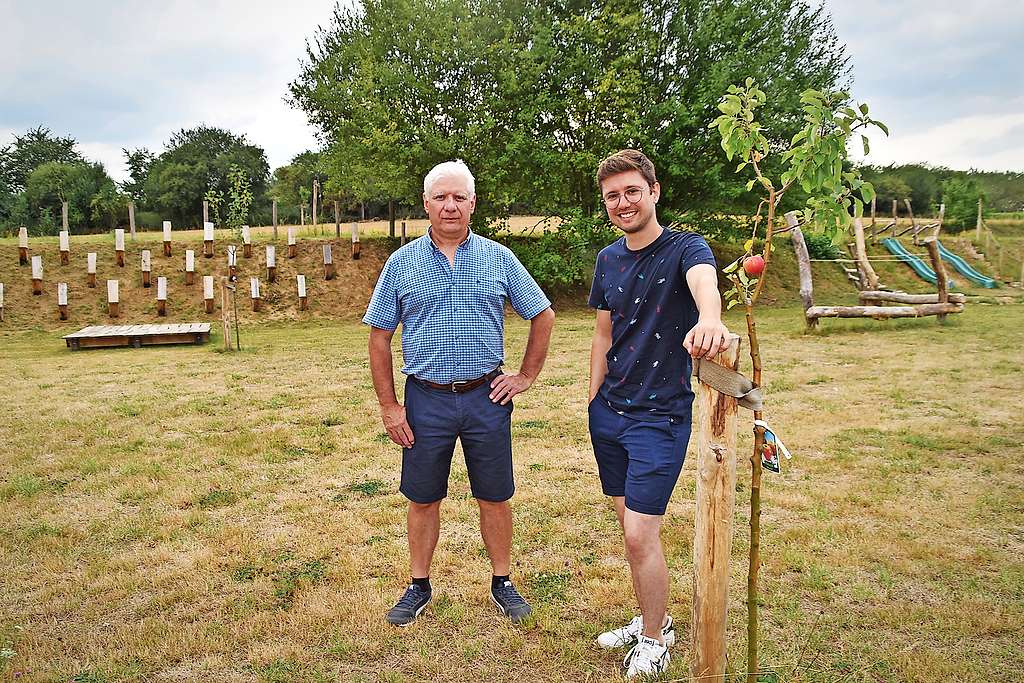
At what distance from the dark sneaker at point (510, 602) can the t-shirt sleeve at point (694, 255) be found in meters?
1.93

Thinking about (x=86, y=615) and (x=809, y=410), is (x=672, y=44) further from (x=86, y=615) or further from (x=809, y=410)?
(x=86, y=615)

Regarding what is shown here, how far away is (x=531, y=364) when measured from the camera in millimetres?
3715

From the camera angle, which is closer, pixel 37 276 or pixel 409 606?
pixel 409 606

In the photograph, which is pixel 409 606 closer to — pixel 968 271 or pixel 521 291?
pixel 521 291

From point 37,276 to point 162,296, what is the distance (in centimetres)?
309

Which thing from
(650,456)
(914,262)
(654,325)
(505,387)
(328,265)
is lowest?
Result: (650,456)

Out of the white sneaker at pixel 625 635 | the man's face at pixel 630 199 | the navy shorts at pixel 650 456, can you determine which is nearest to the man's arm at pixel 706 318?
the man's face at pixel 630 199

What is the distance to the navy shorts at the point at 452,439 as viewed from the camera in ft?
11.4

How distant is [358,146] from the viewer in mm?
21094

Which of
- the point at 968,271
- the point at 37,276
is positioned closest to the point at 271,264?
the point at 37,276

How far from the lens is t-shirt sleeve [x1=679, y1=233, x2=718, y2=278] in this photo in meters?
2.80

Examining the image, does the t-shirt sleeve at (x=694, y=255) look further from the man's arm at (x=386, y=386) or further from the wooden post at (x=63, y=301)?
the wooden post at (x=63, y=301)

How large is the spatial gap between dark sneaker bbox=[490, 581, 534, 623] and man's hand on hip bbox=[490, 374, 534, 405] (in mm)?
1018

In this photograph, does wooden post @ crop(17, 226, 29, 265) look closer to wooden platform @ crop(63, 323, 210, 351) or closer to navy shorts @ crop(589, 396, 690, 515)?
wooden platform @ crop(63, 323, 210, 351)
